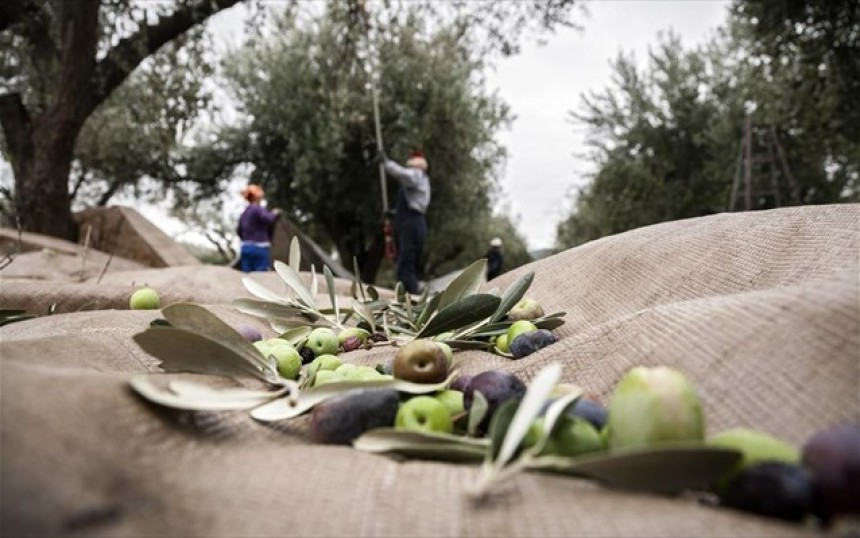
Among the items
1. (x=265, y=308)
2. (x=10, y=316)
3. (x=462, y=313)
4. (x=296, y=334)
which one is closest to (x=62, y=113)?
(x=10, y=316)

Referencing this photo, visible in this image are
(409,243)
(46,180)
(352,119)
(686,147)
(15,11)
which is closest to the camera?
(46,180)

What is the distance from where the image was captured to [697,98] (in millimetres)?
18141

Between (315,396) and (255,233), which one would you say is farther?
(255,233)

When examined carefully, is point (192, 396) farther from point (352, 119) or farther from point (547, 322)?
point (352, 119)

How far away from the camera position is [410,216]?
26.9 feet

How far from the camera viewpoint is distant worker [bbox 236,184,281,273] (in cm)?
771

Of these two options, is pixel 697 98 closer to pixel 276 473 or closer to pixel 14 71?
pixel 14 71

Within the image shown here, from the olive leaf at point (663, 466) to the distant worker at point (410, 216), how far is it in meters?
7.17

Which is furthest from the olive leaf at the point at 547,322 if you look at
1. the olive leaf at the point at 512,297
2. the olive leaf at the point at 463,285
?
the olive leaf at the point at 463,285

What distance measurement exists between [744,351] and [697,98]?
19.9 metres

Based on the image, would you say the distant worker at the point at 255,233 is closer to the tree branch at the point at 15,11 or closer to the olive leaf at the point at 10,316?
the tree branch at the point at 15,11

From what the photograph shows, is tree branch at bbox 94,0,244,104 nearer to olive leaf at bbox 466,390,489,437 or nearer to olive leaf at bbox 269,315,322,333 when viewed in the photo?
olive leaf at bbox 269,315,322,333

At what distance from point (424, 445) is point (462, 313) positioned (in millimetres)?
790

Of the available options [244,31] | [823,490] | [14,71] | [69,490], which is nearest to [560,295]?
[823,490]
